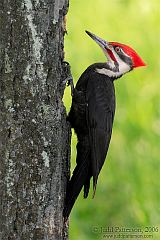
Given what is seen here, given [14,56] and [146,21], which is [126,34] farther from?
[14,56]

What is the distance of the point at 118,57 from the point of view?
475cm

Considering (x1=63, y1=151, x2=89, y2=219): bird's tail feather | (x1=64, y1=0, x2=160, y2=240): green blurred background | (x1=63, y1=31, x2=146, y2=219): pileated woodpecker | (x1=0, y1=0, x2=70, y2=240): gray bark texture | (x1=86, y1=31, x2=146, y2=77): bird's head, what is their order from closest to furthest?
(x1=0, y1=0, x2=70, y2=240): gray bark texture, (x1=63, y1=151, x2=89, y2=219): bird's tail feather, (x1=63, y1=31, x2=146, y2=219): pileated woodpecker, (x1=86, y1=31, x2=146, y2=77): bird's head, (x1=64, y1=0, x2=160, y2=240): green blurred background

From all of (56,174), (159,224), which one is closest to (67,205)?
(56,174)

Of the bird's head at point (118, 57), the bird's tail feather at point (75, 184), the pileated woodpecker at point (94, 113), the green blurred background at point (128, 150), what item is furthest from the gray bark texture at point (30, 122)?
the green blurred background at point (128, 150)

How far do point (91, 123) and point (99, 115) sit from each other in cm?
8

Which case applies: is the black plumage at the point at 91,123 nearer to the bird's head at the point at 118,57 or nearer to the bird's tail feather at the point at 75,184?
the bird's tail feather at the point at 75,184

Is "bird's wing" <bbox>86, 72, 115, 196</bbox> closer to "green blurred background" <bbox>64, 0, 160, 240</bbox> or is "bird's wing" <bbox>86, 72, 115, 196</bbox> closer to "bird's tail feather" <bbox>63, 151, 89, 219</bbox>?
"bird's tail feather" <bbox>63, 151, 89, 219</bbox>

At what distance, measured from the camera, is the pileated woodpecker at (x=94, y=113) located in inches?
161

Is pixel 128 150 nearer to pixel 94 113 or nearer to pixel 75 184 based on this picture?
pixel 94 113

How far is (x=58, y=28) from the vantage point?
A: 378 centimetres

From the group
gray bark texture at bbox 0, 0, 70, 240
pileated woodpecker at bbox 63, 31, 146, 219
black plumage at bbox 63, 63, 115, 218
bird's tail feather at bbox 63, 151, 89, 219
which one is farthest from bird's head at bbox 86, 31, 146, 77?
gray bark texture at bbox 0, 0, 70, 240

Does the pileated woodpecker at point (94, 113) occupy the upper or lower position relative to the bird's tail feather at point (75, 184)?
upper

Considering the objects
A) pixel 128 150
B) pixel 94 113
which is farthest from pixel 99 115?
pixel 128 150

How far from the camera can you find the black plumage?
13.4ft
